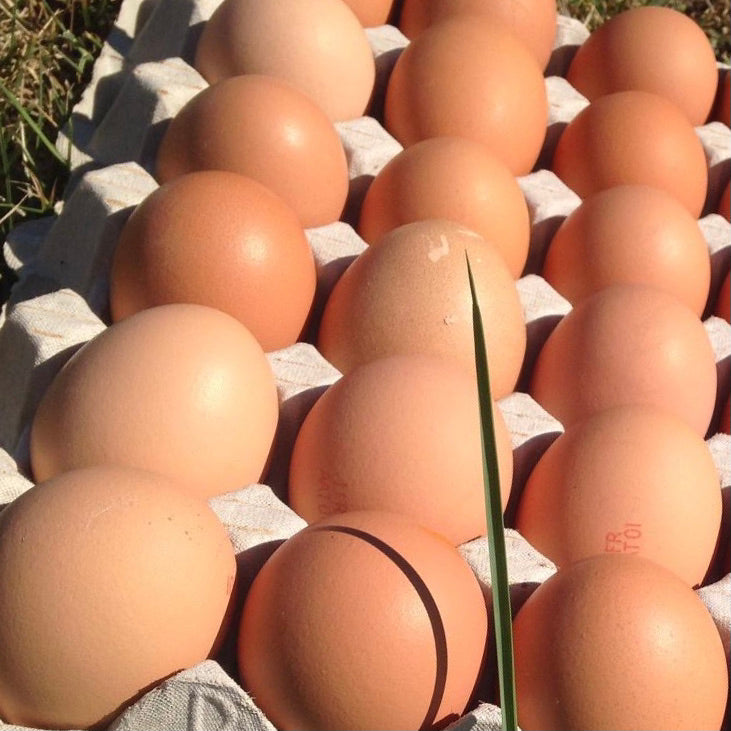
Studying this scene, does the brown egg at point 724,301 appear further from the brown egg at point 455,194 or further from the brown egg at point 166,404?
the brown egg at point 166,404

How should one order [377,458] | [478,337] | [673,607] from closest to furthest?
[478,337], [673,607], [377,458]

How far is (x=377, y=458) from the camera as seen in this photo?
1.12 m

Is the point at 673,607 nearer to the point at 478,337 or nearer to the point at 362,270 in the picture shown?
the point at 478,337

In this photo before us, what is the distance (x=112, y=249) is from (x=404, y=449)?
0.56m

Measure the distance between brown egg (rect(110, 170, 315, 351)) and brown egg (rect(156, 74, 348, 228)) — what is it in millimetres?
87

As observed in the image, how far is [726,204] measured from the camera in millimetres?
1769

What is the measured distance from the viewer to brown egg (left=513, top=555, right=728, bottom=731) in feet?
A: 3.13

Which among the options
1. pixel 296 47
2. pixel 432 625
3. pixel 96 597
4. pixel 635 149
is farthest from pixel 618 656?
pixel 296 47

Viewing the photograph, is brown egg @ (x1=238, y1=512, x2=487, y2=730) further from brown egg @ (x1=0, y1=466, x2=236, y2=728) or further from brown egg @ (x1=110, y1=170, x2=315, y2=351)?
brown egg @ (x1=110, y1=170, x2=315, y2=351)

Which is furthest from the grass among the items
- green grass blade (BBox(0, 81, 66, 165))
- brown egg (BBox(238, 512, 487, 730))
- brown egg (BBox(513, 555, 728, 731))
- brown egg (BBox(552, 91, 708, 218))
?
brown egg (BBox(513, 555, 728, 731))

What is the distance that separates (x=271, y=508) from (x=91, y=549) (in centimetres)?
25

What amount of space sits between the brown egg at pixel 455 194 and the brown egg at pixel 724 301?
29cm

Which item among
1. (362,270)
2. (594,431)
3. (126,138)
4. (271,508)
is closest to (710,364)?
(594,431)

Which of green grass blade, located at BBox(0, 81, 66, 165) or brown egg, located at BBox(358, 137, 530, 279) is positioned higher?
brown egg, located at BBox(358, 137, 530, 279)
